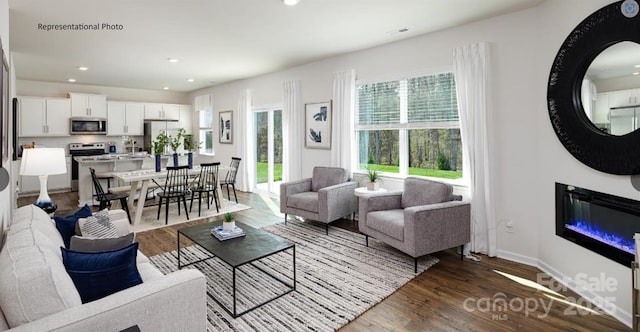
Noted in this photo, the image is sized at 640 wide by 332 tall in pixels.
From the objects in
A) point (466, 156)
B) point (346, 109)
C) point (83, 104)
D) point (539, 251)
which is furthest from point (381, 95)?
point (83, 104)

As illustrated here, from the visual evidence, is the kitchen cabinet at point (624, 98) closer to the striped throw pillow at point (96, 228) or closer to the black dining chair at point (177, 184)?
the striped throw pillow at point (96, 228)

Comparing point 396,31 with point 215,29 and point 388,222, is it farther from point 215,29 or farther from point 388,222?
point 388,222

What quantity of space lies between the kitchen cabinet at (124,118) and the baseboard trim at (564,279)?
29.1ft

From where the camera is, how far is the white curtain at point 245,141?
737 cm

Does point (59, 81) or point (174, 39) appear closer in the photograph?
point (174, 39)

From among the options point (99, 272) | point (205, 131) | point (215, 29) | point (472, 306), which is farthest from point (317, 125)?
point (205, 131)

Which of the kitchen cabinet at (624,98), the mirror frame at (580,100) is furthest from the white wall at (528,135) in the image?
the kitchen cabinet at (624,98)

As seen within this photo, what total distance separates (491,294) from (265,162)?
545cm

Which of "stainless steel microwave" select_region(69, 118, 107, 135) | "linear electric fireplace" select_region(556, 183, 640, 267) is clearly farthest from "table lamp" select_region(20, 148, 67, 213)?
"stainless steel microwave" select_region(69, 118, 107, 135)

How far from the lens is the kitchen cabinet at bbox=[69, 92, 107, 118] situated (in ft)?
25.3

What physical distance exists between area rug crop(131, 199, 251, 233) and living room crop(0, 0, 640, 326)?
1.57m

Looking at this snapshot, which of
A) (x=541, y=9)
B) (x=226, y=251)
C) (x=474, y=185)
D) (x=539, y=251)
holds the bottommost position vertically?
(x=539, y=251)

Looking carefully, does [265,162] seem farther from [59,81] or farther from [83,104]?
[59,81]

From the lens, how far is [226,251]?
2.70 meters
